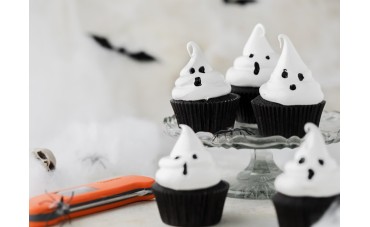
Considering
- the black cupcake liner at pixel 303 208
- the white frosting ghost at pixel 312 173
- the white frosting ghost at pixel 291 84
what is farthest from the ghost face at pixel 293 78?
the black cupcake liner at pixel 303 208

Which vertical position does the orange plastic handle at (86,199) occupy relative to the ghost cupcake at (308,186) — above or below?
below

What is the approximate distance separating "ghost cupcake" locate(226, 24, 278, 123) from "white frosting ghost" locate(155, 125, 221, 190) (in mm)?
456

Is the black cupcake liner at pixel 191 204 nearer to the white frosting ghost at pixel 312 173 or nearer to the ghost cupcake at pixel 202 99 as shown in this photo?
the white frosting ghost at pixel 312 173

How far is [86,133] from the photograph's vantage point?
288cm

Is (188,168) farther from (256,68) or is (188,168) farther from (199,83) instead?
(256,68)

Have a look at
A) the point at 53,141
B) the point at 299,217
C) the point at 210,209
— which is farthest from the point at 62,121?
the point at 299,217

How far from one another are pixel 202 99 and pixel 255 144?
0.23 meters

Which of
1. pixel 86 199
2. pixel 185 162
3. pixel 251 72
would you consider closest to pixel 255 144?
pixel 185 162

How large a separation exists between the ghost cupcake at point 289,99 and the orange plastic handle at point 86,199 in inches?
15.1

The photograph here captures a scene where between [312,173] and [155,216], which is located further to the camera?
[155,216]

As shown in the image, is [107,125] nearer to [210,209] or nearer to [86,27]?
[86,27]

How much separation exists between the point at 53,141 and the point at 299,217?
1276 millimetres

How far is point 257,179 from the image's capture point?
2338 millimetres

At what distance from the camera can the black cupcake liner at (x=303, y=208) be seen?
70.8 inches
